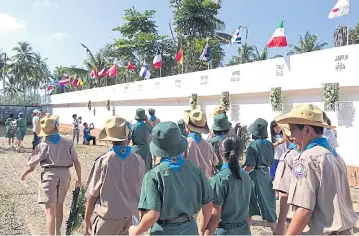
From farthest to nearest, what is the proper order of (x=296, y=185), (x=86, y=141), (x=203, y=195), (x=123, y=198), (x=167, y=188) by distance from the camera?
(x=86, y=141) → (x=123, y=198) → (x=203, y=195) → (x=167, y=188) → (x=296, y=185)

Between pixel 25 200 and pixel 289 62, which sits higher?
pixel 289 62

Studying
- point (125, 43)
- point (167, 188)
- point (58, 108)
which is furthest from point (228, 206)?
point (58, 108)

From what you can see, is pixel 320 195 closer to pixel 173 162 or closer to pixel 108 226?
pixel 173 162

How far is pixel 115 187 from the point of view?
9.85 feet

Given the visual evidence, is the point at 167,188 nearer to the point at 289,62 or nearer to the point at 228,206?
the point at 228,206

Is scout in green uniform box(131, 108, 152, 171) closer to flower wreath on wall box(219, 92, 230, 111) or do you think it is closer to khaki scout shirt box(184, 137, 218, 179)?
khaki scout shirt box(184, 137, 218, 179)

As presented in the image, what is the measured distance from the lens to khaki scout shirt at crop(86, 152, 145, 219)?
118 inches

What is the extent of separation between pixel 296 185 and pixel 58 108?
123ft

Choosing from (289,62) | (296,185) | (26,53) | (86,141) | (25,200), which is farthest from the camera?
(26,53)

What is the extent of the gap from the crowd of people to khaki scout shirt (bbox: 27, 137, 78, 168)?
0.04ft

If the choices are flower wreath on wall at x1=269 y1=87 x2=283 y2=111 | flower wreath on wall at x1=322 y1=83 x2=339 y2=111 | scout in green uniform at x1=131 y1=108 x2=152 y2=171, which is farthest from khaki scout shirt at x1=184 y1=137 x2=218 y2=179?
flower wreath on wall at x1=269 y1=87 x2=283 y2=111

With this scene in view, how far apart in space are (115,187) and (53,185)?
1402mm

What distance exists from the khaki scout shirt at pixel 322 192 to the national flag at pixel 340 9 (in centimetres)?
860

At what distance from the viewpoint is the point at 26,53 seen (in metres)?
51.1
